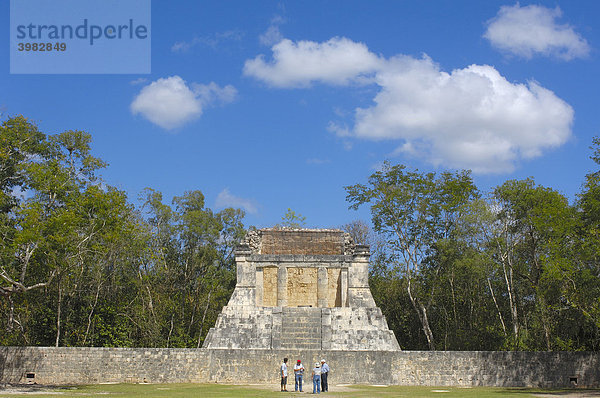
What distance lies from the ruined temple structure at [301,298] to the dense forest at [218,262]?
17.2ft

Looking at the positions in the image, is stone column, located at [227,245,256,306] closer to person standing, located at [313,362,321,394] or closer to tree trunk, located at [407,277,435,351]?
person standing, located at [313,362,321,394]

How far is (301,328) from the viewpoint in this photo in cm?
2227

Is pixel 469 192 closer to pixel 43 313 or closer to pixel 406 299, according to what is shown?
pixel 406 299

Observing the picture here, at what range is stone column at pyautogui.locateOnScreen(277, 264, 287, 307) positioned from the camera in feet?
84.8

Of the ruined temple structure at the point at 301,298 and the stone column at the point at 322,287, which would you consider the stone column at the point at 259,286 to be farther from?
the stone column at the point at 322,287

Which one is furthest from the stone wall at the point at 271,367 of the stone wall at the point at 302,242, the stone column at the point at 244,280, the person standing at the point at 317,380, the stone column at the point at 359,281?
the stone wall at the point at 302,242

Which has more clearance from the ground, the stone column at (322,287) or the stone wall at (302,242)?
the stone wall at (302,242)

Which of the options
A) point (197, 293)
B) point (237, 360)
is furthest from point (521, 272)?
point (197, 293)

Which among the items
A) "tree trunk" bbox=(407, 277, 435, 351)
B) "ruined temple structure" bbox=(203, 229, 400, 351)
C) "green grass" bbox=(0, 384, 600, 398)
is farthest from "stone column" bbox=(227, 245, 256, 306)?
"tree trunk" bbox=(407, 277, 435, 351)

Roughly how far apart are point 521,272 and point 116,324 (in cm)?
1972

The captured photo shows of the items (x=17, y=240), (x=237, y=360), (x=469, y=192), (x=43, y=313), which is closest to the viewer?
(x=17, y=240)

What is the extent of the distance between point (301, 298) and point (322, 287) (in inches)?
45.3

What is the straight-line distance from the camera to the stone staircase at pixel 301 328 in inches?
855

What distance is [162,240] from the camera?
35.8 metres
